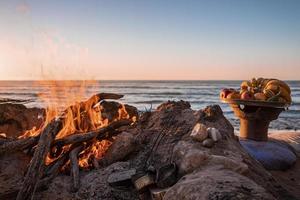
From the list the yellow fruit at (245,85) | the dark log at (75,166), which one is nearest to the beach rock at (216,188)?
the dark log at (75,166)

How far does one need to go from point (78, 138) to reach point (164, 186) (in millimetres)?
1819

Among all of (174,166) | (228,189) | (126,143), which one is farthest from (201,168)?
(126,143)

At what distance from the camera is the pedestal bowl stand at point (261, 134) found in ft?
24.9

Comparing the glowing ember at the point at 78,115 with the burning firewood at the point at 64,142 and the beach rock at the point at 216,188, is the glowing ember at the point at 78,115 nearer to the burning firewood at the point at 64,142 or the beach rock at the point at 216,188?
the burning firewood at the point at 64,142

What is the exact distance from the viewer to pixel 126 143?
205 inches

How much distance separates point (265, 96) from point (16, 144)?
5.34 m

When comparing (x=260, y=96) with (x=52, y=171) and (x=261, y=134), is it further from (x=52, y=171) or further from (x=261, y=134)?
(x=52, y=171)

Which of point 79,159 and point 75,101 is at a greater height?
point 75,101

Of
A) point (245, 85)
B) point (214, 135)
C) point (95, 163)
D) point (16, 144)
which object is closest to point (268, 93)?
point (245, 85)

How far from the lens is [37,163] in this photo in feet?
14.6

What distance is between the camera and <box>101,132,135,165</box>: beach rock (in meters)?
5.19

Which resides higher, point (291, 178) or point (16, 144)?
point (16, 144)

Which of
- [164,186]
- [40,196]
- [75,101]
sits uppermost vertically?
[75,101]

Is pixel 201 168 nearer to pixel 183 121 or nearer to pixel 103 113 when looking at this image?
pixel 183 121
